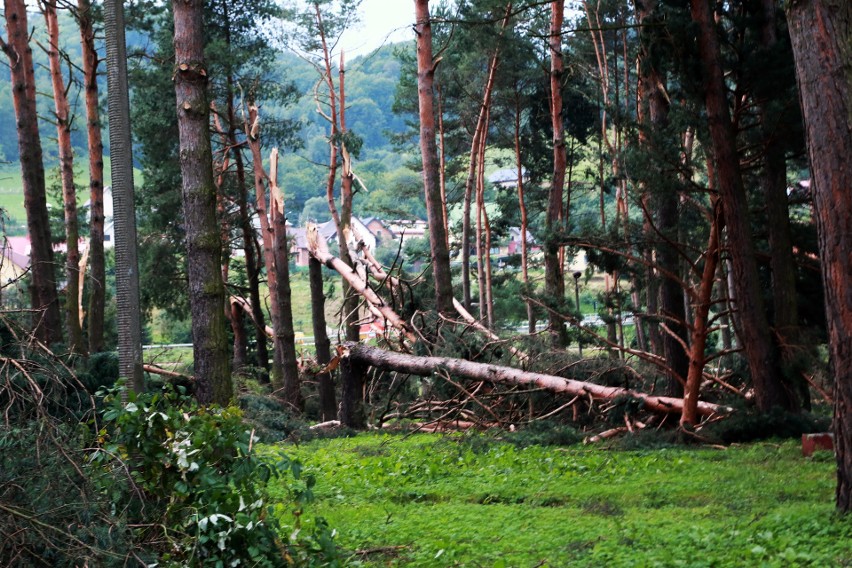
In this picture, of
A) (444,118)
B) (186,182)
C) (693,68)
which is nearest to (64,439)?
(186,182)

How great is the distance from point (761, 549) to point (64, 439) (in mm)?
4142

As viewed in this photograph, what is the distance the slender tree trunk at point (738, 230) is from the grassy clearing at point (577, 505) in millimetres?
1230

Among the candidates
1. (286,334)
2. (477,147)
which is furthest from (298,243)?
(286,334)

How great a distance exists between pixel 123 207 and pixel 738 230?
7.51m

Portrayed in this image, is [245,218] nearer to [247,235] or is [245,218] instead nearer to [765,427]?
[247,235]

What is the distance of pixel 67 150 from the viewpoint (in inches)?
833

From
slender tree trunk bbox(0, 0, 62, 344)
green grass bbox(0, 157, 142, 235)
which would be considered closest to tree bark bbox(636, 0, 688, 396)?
green grass bbox(0, 157, 142, 235)

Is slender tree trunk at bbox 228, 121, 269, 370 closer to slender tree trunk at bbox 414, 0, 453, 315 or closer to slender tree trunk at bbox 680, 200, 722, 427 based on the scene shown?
slender tree trunk at bbox 414, 0, 453, 315

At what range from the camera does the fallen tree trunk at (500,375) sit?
1202 centimetres

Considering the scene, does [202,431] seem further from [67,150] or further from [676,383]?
[67,150]

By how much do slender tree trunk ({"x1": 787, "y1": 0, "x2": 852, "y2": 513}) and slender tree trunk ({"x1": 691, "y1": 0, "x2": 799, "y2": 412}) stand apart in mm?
4216

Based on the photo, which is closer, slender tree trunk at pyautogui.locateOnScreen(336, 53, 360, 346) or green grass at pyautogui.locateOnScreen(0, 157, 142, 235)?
green grass at pyautogui.locateOnScreen(0, 157, 142, 235)

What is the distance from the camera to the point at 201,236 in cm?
772

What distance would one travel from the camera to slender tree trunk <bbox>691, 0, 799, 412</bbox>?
11.1m
